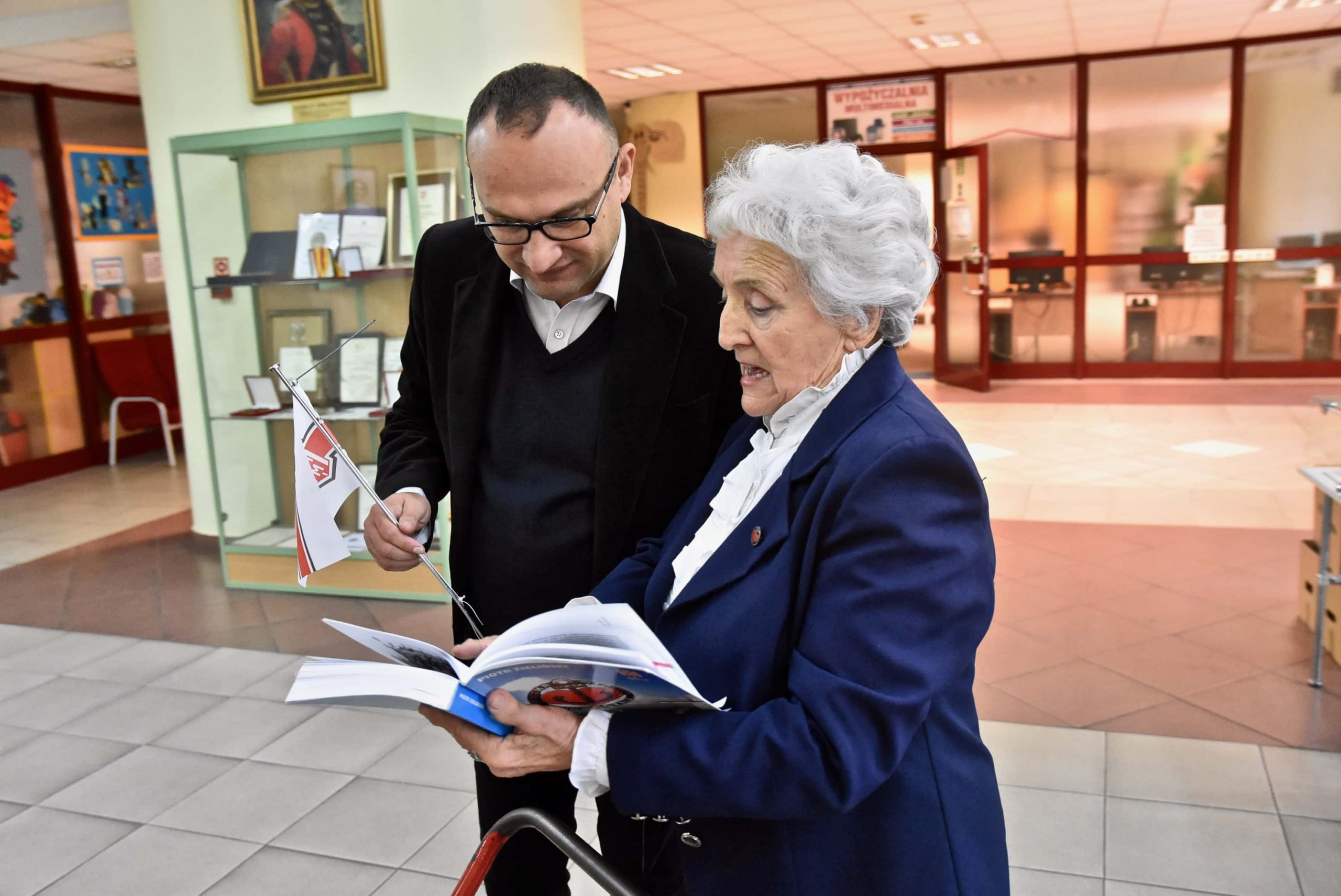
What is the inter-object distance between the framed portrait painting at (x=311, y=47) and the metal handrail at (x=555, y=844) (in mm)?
4262

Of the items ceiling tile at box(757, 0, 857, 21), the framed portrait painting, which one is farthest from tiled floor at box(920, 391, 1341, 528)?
the framed portrait painting

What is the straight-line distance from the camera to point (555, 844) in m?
1.47

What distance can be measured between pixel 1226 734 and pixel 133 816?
10.7 ft

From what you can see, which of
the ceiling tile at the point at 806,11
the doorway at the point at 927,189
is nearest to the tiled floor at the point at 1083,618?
the ceiling tile at the point at 806,11

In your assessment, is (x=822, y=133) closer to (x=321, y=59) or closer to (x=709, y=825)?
(x=321, y=59)

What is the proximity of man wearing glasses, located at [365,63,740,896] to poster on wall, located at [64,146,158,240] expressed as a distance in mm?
7442

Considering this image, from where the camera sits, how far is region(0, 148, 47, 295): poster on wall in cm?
766

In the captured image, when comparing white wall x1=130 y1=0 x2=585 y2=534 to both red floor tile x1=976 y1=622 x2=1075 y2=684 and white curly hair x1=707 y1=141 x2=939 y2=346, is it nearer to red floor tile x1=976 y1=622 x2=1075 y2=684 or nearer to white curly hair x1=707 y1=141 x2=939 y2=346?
red floor tile x1=976 y1=622 x2=1075 y2=684

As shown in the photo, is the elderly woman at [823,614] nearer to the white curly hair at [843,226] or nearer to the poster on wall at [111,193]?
the white curly hair at [843,226]

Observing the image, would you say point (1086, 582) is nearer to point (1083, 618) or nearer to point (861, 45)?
point (1083, 618)

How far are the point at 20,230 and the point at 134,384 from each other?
1.39 metres

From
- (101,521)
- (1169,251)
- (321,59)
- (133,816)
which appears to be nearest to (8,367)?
(101,521)

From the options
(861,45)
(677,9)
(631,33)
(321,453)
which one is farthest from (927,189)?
(321,453)

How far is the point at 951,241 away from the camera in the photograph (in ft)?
34.2
